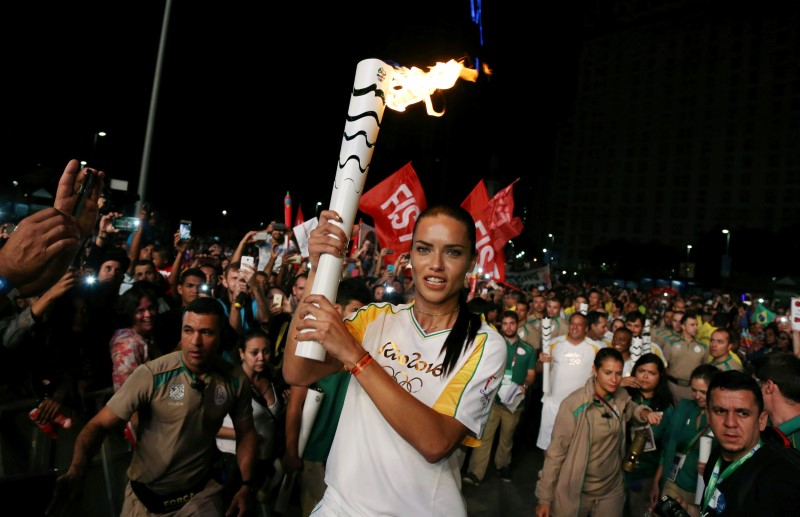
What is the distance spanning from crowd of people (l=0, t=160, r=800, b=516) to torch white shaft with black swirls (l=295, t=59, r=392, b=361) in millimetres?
72

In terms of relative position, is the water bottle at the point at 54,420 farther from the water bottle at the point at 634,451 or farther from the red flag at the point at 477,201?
the red flag at the point at 477,201

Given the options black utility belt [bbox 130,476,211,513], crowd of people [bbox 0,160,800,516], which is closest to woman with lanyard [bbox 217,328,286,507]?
crowd of people [bbox 0,160,800,516]

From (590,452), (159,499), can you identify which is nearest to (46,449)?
(159,499)

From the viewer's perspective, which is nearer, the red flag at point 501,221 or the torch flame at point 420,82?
the torch flame at point 420,82

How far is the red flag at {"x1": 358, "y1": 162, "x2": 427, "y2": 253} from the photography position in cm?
935

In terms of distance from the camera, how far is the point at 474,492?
685 centimetres

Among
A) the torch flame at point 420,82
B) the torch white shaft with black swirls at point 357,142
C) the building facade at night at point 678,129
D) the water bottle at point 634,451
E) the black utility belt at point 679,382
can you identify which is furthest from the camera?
the building facade at night at point 678,129

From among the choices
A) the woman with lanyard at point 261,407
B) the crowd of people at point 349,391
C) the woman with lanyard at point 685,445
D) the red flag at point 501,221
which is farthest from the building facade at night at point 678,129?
the woman with lanyard at point 261,407

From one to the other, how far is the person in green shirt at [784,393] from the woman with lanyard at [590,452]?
137 cm

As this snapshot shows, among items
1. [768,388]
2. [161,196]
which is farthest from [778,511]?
[161,196]

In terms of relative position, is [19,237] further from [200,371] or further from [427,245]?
[200,371]

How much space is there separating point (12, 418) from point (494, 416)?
Answer: 5.85m

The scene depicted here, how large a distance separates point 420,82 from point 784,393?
11.2ft

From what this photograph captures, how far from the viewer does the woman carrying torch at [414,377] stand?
5.99ft
